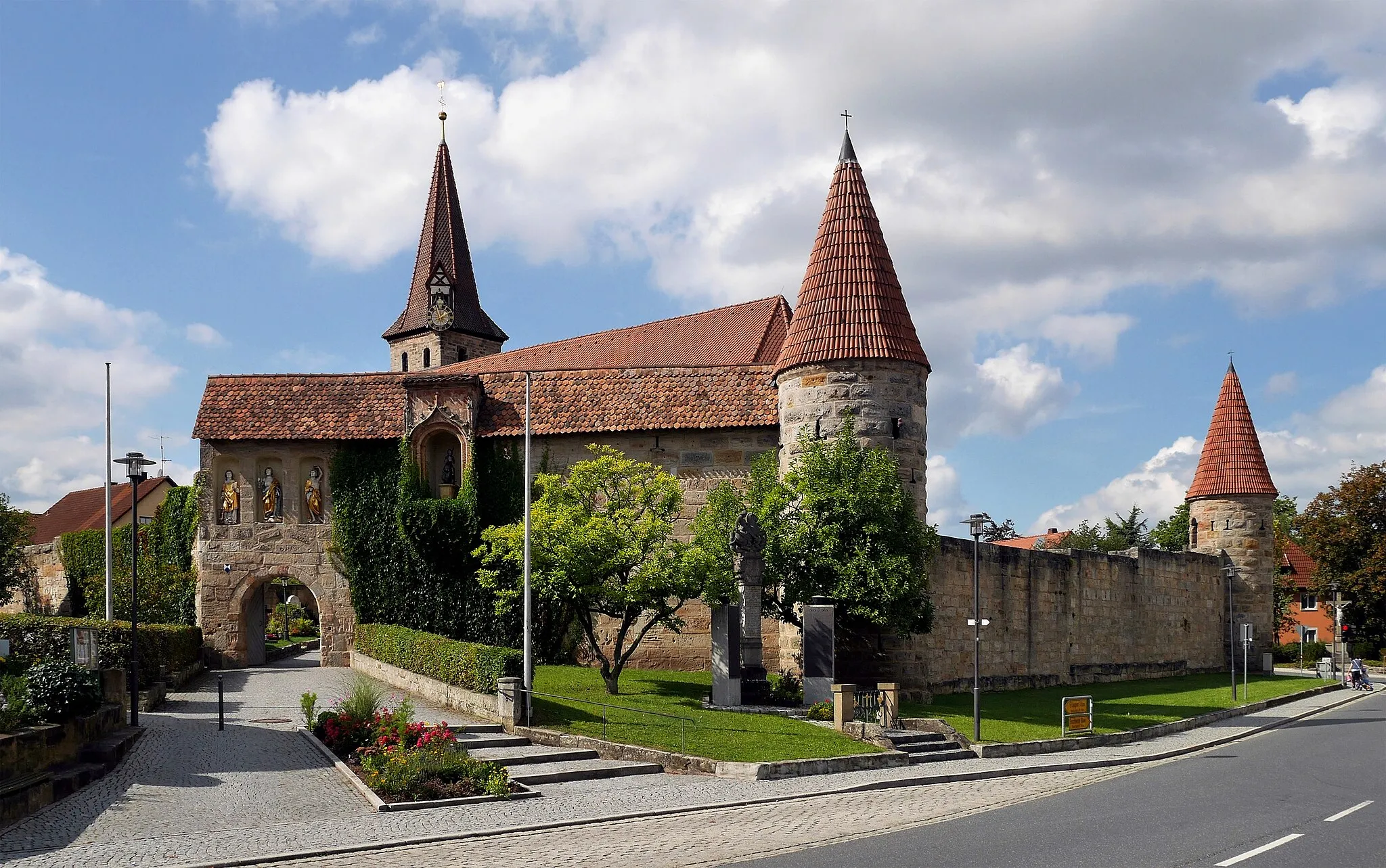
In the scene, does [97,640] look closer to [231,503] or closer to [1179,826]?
[231,503]

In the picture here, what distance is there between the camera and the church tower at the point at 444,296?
6675 cm

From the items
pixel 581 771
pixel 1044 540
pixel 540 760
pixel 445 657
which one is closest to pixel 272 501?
pixel 445 657

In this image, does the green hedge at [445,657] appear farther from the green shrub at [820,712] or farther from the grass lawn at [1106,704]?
the grass lawn at [1106,704]

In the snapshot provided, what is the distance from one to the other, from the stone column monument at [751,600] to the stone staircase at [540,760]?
18.7ft

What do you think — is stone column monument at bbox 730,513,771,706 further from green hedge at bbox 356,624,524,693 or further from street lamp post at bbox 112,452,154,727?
street lamp post at bbox 112,452,154,727

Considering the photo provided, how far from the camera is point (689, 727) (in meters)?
21.2

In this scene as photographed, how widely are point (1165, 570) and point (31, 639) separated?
35.8 metres

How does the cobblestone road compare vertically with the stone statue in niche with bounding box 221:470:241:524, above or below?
below

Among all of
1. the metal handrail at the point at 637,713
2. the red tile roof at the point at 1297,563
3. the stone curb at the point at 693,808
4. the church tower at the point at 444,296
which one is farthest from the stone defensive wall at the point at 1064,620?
the church tower at the point at 444,296

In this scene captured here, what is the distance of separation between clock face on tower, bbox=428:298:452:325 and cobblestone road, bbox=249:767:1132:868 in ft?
172

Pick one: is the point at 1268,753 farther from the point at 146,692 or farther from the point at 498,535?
the point at 146,692

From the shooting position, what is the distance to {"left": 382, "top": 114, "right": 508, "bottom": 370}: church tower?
66.8 m

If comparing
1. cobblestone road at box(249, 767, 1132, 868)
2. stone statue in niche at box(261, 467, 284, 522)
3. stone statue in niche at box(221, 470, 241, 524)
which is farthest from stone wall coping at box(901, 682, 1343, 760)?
stone statue in niche at box(221, 470, 241, 524)

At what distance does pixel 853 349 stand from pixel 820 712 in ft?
31.0
